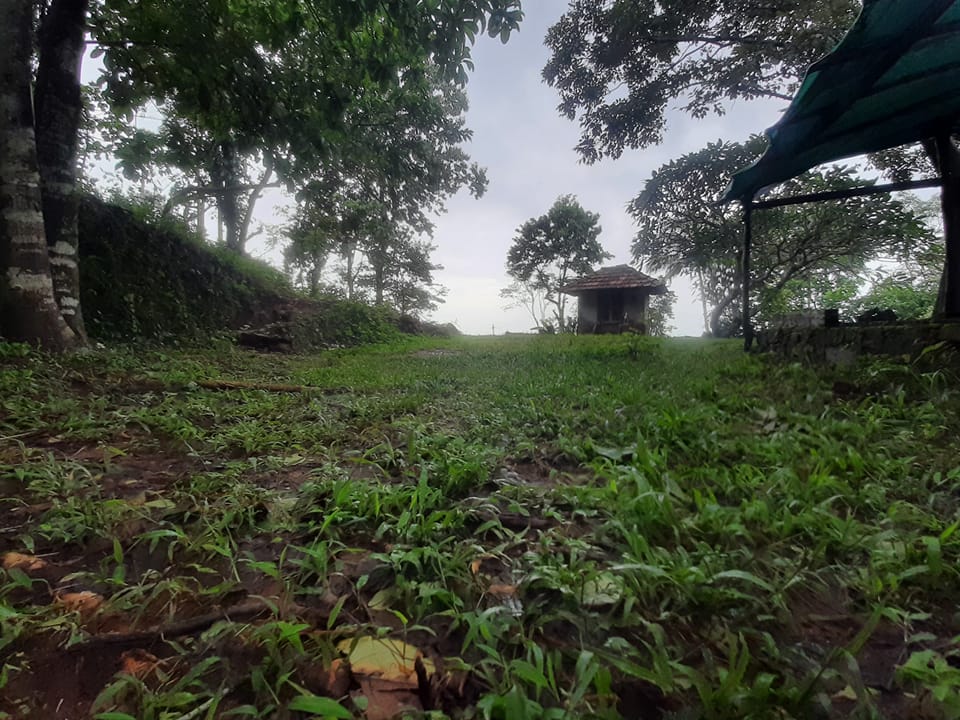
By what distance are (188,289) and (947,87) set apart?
381 inches

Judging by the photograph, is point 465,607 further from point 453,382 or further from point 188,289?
point 188,289

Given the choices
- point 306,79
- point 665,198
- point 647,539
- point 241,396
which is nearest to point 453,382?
point 241,396

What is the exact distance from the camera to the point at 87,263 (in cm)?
549

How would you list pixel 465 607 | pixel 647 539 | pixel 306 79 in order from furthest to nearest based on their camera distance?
pixel 306 79
pixel 647 539
pixel 465 607

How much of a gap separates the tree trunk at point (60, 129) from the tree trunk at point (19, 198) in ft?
1.26

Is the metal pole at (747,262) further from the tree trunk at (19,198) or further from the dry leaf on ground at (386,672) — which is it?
the tree trunk at (19,198)

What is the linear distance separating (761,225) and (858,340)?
416 inches

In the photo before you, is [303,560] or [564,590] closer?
[564,590]

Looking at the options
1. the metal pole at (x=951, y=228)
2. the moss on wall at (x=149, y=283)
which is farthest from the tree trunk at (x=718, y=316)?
the moss on wall at (x=149, y=283)

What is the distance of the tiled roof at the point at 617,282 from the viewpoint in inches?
693

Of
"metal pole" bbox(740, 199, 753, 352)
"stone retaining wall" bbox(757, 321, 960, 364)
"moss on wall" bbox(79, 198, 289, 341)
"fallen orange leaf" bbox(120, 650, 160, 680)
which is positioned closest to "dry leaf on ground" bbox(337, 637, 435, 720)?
"fallen orange leaf" bbox(120, 650, 160, 680)

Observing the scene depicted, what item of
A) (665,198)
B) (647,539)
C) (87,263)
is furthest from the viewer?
(665,198)

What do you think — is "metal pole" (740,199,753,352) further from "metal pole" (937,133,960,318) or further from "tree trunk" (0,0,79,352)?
"tree trunk" (0,0,79,352)

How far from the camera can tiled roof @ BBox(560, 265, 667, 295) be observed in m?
17.6
